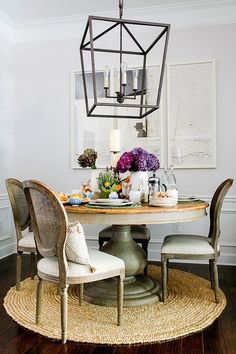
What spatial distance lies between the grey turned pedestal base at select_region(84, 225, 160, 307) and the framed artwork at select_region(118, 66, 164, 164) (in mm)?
1427

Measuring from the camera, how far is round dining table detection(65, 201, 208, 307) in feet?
6.98

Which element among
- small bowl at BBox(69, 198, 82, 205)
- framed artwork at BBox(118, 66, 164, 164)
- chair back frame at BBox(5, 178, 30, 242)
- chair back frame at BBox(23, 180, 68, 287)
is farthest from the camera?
framed artwork at BBox(118, 66, 164, 164)

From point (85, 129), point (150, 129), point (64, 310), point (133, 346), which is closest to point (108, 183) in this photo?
point (64, 310)

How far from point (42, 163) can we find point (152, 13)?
216cm

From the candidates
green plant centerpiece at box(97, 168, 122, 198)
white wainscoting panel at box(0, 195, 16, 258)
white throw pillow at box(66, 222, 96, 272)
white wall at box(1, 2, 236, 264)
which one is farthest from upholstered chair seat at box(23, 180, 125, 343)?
white wainscoting panel at box(0, 195, 16, 258)

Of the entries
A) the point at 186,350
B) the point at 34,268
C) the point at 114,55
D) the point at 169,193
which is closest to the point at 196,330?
the point at 186,350

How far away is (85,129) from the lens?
4.07 metres

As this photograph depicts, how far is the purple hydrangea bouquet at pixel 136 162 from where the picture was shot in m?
2.58

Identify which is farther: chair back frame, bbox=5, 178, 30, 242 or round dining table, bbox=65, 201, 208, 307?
chair back frame, bbox=5, 178, 30, 242

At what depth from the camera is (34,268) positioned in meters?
3.07

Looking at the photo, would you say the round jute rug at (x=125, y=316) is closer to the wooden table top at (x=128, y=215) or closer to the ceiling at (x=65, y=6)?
the wooden table top at (x=128, y=215)

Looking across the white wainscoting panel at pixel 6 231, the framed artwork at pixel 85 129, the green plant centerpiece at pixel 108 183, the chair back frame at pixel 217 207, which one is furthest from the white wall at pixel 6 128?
the chair back frame at pixel 217 207

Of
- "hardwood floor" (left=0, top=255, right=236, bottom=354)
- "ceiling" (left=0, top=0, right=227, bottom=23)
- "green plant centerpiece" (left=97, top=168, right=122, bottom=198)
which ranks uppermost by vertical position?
"ceiling" (left=0, top=0, right=227, bottom=23)

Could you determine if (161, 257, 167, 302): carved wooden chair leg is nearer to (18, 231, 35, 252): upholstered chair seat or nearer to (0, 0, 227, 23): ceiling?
(18, 231, 35, 252): upholstered chair seat
